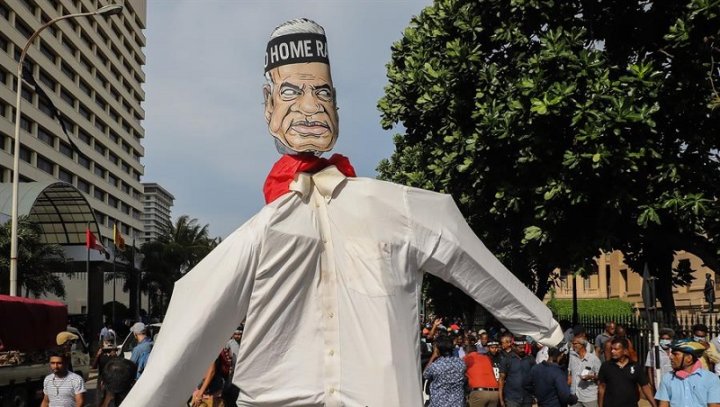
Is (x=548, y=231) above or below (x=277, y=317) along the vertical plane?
above

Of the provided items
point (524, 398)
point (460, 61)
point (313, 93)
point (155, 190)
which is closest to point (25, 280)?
point (460, 61)

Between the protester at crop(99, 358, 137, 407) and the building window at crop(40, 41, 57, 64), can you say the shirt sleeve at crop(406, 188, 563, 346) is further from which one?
the building window at crop(40, 41, 57, 64)

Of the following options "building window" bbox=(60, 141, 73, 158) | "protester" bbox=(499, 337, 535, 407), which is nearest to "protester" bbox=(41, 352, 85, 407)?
"protester" bbox=(499, 337, 535, 407)

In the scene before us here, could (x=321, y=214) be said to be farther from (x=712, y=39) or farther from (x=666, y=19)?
(x=666, y=19)

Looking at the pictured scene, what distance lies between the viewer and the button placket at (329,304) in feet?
11.3

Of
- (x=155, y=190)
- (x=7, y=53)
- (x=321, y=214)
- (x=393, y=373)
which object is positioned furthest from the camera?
(x=155, y=190)

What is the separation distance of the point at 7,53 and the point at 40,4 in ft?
22.6

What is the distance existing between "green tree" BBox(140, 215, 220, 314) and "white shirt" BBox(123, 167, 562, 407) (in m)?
47.6

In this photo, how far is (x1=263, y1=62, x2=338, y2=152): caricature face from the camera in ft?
12.5

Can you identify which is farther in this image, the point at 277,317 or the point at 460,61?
the point at 460,61

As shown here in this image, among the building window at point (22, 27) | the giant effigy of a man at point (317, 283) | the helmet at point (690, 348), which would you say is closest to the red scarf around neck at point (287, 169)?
the giant effigy of a man at point (317, 283)

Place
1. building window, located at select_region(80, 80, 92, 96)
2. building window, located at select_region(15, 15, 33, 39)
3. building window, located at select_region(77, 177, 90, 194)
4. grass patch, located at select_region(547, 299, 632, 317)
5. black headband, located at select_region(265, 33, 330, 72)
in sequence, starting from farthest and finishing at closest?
building window, located at select_region(80, 80, 92, 96) < building window, located at select_region(77, 177, 90, 194) < grass patch, located at select_region(547, 299, 632, 317) < building window, located at select_region(15, 15, 33, 39) < black headband, located at select_region(265, 33, 330, 72)

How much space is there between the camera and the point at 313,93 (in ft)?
12.6

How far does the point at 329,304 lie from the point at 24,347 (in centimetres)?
1292
